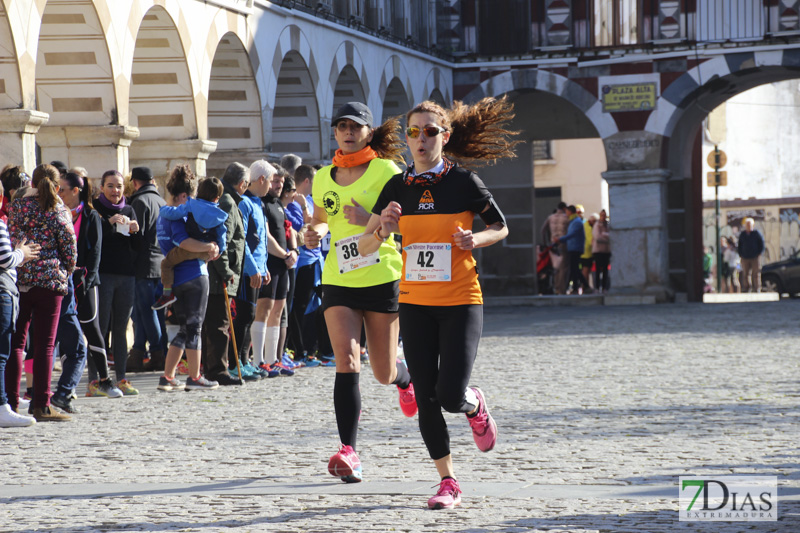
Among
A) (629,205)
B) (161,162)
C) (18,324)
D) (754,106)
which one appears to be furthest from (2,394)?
(754,106)

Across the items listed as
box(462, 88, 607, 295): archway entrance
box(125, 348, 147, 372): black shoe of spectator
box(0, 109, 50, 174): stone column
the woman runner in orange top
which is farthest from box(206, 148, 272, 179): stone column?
the woman runner in orange top

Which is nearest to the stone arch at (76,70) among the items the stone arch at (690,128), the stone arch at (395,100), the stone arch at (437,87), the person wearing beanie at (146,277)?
the person wearing beanie at (146,277)

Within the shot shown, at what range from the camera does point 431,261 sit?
588 centimetres

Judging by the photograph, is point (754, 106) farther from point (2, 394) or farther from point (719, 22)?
point (2, 394)

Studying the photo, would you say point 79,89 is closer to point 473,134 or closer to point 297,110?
point 297,110

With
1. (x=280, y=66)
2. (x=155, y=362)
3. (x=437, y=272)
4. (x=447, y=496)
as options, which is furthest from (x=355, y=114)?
(x=280, y=66)

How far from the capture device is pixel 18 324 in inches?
358

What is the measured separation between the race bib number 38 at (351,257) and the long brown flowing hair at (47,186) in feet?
9.61

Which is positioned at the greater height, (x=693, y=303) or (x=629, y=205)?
(x=629, y=205)

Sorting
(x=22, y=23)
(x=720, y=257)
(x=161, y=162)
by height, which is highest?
(x=22, y=23)

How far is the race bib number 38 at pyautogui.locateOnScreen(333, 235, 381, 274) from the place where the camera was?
21.9 feet

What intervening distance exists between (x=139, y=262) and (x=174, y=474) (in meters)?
5.01

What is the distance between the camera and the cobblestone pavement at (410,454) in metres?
5.58

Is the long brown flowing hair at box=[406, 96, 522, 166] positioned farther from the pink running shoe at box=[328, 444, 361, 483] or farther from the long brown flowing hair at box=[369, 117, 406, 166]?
the pink running shoe at box=[328, 444, 361, 483]
